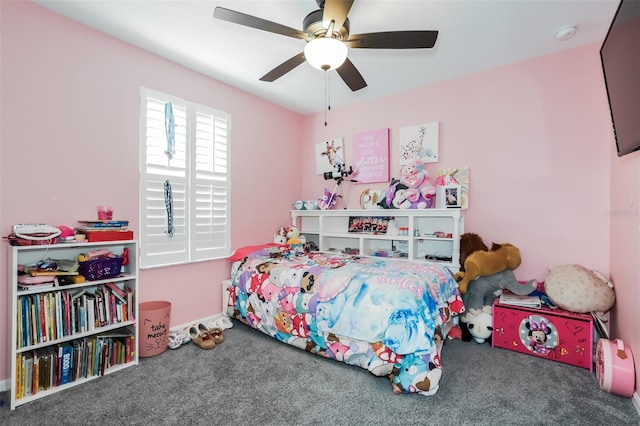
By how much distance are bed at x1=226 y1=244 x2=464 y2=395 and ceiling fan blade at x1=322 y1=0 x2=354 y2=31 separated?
1.67 metres

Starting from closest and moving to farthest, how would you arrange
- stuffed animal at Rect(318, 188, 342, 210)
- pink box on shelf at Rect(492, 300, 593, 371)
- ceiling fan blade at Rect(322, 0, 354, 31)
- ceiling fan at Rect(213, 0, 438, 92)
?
ceiling fan blade at Rect(322, 0, 354, 31) < ceiling fan at Rect(213, 0, 438, 92) < pink box on shelf at Rect(492, 300, 593, 371) < stuffed animal at Rect(318, 188, 342, 210)

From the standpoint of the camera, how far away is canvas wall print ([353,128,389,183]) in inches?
145

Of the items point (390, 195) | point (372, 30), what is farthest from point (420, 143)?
point (372, 30)

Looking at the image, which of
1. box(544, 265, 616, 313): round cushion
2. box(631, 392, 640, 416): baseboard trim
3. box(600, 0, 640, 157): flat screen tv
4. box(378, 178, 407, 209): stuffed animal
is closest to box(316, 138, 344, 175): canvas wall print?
box(378, 178, 407, 209): stuffed animal

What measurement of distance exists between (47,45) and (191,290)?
2.26 m

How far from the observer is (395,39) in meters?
1.83

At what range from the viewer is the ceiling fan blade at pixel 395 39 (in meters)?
1.76

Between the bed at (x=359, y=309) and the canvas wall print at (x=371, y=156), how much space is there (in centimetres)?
113

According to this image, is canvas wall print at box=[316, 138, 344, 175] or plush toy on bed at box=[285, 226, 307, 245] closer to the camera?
plush toy on bed at box=[285, 226, 307, 245]

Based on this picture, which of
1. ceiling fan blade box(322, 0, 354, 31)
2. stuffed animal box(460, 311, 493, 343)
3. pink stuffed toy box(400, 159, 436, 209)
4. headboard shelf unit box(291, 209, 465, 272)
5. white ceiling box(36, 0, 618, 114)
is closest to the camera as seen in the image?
ceiling fan blade box(322, 0, 354, 31)

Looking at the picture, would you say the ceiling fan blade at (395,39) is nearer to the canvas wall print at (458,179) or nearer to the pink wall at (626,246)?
the pink wall at (626,246)

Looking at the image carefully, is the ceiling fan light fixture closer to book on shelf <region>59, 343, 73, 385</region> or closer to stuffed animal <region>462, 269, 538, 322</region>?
stuffed animal <region>462, 269, 538, 322</region>

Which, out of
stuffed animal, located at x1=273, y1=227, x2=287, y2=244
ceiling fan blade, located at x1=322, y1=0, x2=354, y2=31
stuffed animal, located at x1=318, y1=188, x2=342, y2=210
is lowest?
stuffed animal, located at x1=273, y1=227, x2=287, y2=244

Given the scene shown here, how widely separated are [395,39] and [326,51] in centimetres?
43
